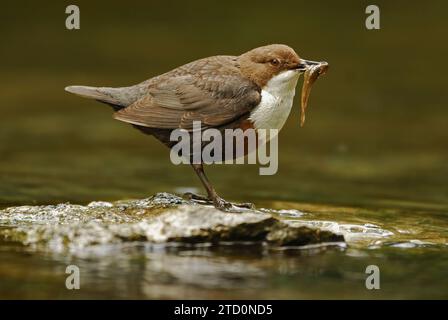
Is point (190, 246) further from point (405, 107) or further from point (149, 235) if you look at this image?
point (405, 107)

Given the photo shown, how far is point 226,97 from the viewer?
5.82 metres

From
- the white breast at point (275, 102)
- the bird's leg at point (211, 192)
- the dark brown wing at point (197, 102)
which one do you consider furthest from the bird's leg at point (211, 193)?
the white breast at point (275, 102)

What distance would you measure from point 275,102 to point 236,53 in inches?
273

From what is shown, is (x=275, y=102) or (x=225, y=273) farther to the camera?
(x=275, y=102)

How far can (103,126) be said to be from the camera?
10875mm

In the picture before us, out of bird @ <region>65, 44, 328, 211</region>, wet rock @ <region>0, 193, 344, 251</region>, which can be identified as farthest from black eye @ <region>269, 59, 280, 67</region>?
wet rock @ <region>0, 193, 344, 251</region>

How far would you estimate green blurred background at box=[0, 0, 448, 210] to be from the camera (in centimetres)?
805

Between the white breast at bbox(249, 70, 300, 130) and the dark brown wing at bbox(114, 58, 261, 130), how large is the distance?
0.05 m

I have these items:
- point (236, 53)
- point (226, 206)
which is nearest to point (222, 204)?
point (226, 206)

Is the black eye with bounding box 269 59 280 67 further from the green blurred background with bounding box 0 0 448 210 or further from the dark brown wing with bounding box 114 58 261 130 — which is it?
the green blurred background with bounding box 0 0 448 210

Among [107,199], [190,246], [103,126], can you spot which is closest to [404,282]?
[190,246]

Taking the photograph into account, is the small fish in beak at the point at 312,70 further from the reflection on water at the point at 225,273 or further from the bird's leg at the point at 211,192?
the reflection on water at the point at 225,273

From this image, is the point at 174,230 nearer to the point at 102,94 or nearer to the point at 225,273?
the point at 225,273
